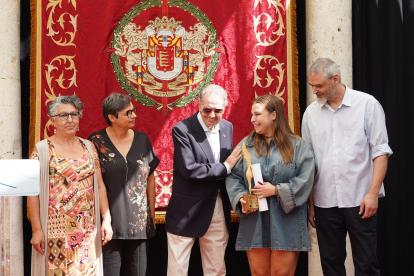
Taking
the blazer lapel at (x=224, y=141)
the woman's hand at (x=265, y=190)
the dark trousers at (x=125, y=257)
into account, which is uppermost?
the blazer lapel at (x=224, y=141)

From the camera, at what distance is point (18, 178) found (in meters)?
2.35

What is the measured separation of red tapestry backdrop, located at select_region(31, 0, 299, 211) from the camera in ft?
14.9

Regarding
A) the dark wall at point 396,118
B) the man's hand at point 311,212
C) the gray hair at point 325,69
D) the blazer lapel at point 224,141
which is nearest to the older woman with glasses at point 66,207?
the blazer lapel at point 224,141

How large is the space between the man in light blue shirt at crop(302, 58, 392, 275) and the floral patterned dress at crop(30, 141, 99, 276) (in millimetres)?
1711

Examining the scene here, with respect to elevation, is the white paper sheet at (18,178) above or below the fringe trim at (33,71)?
below

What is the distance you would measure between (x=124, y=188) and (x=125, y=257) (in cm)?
56

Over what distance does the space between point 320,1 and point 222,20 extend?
94 cm

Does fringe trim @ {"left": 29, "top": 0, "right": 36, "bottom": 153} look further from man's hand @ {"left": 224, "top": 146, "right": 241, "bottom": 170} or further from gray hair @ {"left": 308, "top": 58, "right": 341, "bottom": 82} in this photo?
gray hair @ {"left": 308, "top": 58, "right": 341, "bottom": 82}

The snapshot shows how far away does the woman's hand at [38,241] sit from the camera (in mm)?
3299

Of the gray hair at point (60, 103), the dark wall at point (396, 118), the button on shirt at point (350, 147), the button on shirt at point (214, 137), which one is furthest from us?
the dark wall at point (396, 118)

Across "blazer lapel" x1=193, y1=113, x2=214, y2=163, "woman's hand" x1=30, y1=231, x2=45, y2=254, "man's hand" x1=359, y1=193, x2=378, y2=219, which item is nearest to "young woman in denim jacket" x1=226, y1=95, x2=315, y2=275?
"blazer lapel" x1=193, y1=113, x2=214, y2=163

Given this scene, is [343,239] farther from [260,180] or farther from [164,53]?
[164,53]

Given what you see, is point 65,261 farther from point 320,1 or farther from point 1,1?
point 320,1

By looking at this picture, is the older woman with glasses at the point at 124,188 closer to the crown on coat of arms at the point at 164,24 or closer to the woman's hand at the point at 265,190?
the woman's hand at the point at 265,190
